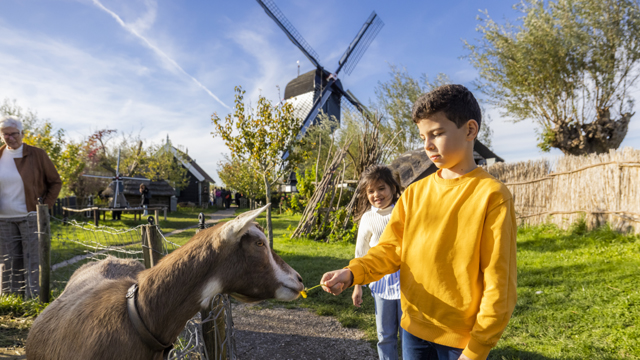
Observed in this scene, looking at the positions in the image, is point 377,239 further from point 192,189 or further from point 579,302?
point 192,189

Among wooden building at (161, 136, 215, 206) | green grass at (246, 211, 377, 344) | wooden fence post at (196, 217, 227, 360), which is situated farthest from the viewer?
wooden building at (161, 136, 215, 206)

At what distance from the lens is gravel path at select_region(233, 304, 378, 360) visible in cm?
373

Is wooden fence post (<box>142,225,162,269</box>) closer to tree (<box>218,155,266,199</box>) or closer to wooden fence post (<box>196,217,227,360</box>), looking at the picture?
wooden fence post (<box>196,217,227,360</box>)

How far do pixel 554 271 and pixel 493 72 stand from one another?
11.8 meters

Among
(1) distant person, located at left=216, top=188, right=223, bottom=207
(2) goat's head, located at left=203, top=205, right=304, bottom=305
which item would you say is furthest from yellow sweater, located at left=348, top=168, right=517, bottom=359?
(1) distant person, located at left=216, top=188, right=223, bottom=207

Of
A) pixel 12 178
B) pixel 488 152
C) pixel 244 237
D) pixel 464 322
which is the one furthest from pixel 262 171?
pixel 488 152

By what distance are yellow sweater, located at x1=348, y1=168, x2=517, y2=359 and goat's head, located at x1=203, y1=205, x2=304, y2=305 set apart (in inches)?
18.1

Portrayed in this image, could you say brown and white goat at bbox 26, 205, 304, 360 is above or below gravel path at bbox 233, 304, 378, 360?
above

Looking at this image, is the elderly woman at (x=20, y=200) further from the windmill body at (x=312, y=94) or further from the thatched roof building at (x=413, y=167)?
the windmill body at (x=312, y=94)

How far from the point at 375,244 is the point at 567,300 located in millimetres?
3567

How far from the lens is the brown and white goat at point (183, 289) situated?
5.84ft

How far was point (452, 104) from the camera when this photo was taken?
4.95 ft

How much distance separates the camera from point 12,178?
4664mm

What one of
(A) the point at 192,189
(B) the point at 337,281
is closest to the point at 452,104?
(B) the point at 337,281
